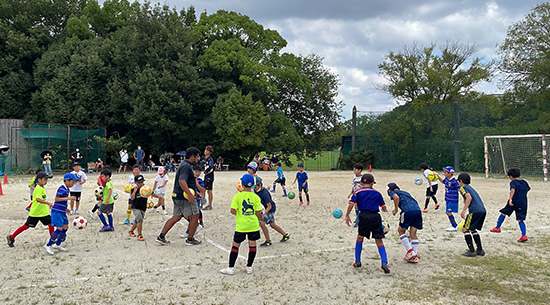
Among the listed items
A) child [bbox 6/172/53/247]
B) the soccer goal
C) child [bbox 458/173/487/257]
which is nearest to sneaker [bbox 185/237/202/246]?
child [bbox 6/172/53/247]

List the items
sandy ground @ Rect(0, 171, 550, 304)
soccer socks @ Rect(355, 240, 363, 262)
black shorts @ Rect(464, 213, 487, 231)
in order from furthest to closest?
1. black shorts @ Rect(464, 213, 487, 231)
2. soccer socks @ Rect(355, 240, 363, 262)
3. sandy ground @ Rect(0, 171, 550, 304)

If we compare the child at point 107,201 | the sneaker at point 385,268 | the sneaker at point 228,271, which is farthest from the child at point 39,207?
the sneaker at point 385,268

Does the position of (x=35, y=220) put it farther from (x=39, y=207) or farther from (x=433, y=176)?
(x=433, y=176)

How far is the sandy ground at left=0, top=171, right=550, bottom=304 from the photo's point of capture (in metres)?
5.69

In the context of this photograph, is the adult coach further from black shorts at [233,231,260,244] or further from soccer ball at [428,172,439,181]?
soccer ball at [428,172,439,181]

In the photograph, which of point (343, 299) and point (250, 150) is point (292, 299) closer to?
point (343, 299)

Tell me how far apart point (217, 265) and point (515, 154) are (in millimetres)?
25669

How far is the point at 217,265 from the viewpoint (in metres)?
7.15

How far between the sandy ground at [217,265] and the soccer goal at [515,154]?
1694 centimetres

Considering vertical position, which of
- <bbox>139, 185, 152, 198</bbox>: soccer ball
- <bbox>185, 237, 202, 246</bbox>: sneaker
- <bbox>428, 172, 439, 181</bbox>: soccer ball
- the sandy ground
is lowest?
the sandy ground

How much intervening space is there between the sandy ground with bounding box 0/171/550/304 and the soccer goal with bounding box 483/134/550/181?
16.9 meters

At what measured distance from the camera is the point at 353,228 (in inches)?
403

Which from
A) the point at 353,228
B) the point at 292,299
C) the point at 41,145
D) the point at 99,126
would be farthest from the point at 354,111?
→ the point at 292,299

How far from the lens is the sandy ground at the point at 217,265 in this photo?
5691mm
